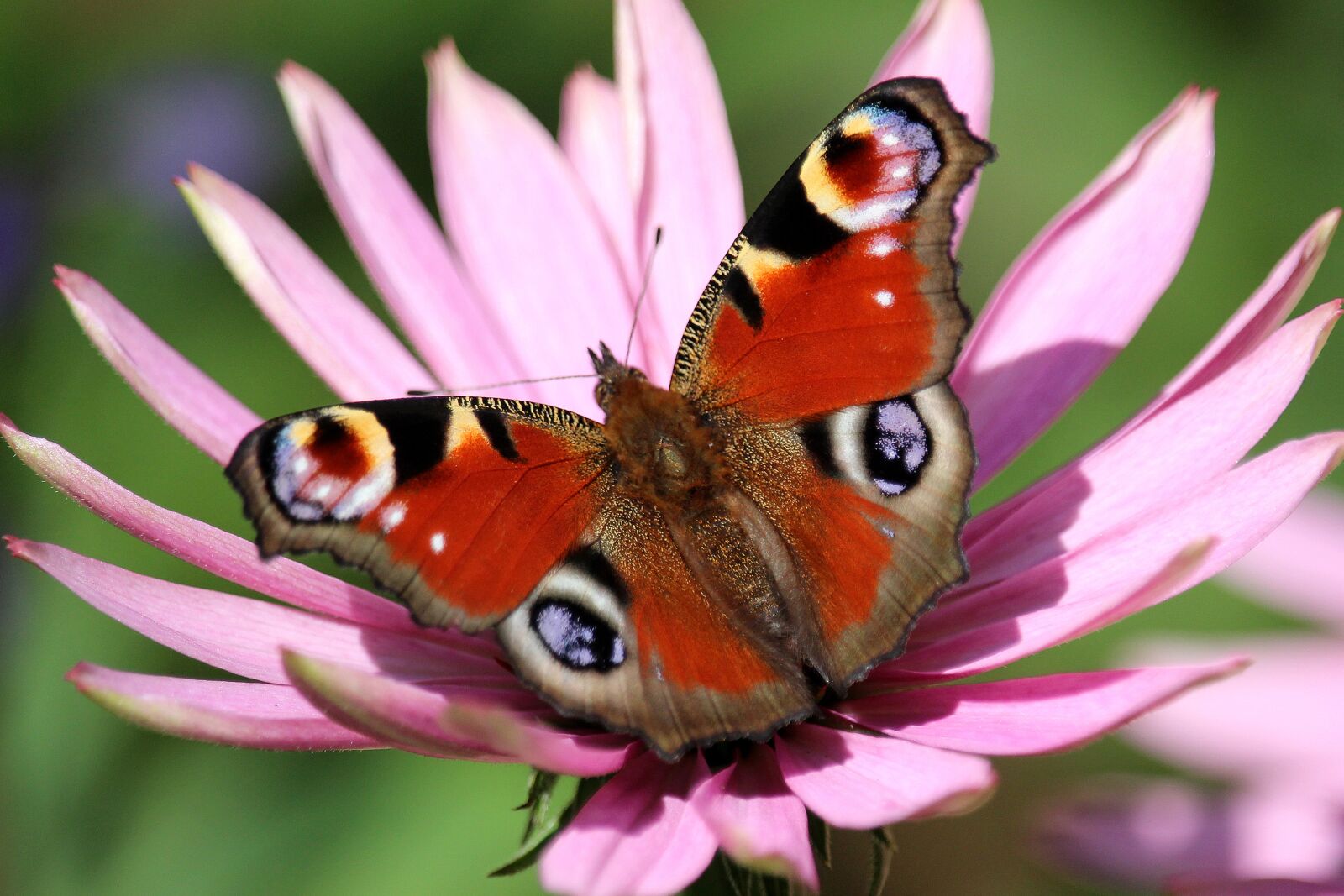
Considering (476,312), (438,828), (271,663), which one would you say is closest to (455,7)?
(476,312)

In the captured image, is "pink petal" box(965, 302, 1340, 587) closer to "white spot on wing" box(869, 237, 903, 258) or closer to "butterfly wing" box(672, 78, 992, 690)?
"butterfly wing" box(672, 78, 992, 690)

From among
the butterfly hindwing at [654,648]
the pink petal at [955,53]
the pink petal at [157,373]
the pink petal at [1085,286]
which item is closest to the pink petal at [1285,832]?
the pink petal at [1085,286]

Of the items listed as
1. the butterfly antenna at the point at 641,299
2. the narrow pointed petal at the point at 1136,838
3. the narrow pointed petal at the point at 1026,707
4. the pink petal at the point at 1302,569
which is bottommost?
the narrow pointed petal at the point at 1136,838

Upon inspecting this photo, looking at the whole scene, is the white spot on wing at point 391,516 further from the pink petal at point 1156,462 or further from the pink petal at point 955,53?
the pink petal at point 955,53

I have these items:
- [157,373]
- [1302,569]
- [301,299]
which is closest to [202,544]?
[157,373]

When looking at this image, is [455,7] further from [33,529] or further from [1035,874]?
[1035,874]
